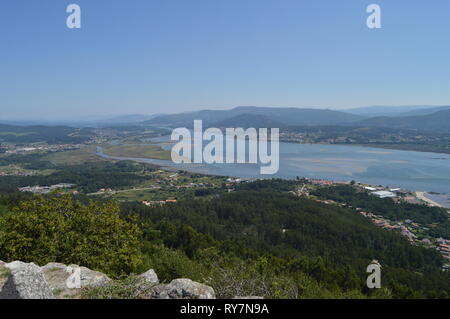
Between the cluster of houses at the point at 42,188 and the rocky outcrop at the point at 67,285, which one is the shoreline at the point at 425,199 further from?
the cluster of houses at the point at 42,188

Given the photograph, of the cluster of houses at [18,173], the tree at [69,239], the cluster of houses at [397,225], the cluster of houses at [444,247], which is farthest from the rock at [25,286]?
the cluster of houses at [18,173]

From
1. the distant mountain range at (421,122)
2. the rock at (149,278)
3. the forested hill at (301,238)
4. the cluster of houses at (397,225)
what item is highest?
the distant mountain range at (421,122)

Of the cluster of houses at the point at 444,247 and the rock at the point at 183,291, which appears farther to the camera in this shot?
the cluster of houses at the point at 444,247

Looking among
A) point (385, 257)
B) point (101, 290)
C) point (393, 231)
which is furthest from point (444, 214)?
point (101, 290)

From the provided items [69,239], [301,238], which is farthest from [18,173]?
[69,239]

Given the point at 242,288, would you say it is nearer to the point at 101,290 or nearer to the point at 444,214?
the point at 101,290

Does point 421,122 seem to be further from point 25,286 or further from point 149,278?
point 25,286
